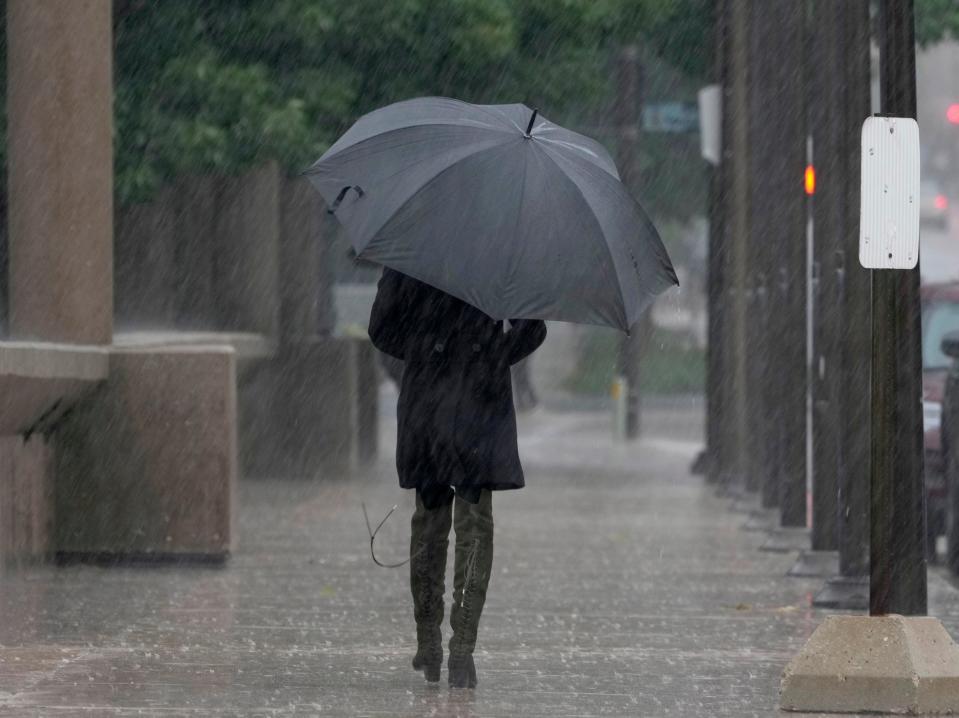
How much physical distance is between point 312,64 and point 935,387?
6950mm

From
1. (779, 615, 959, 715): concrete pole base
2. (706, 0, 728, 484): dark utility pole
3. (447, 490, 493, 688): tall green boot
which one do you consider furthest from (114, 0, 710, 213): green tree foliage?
(779, 615, 959, 715): concrete pole base

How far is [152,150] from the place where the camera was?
1745 cm

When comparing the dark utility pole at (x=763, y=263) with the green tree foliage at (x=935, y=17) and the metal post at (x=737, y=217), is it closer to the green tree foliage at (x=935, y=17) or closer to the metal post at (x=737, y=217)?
the metal post at (x=737, y=217)

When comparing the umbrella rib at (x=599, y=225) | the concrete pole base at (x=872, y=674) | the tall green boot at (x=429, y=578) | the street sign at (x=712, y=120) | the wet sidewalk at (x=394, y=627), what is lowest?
the wet sidewalk at (x=394, y=627)

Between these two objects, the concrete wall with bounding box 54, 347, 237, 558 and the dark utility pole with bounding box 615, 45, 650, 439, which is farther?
the dark utility pole with bounding box 615, 45, 650, 439

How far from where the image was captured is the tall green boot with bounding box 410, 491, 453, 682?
802 centimetres

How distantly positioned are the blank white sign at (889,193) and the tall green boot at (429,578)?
1762 mm

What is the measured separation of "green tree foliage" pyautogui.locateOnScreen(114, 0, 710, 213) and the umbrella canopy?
9440 mm

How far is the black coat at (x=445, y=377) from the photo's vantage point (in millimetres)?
7902

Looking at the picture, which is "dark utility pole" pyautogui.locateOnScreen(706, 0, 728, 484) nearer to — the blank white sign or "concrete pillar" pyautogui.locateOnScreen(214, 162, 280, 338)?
"concrete pillar" pyautogui.locateOnScreen(214, 162, 280, 338)

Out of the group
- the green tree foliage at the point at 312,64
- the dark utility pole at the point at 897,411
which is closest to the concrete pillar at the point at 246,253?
the green tree foliage at the point at 312,64

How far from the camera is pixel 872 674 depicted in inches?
300

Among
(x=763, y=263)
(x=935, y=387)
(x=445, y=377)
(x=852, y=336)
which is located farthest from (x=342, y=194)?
(x=763, y=263)

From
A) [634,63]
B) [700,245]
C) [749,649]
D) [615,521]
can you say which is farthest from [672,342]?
[749,649]
